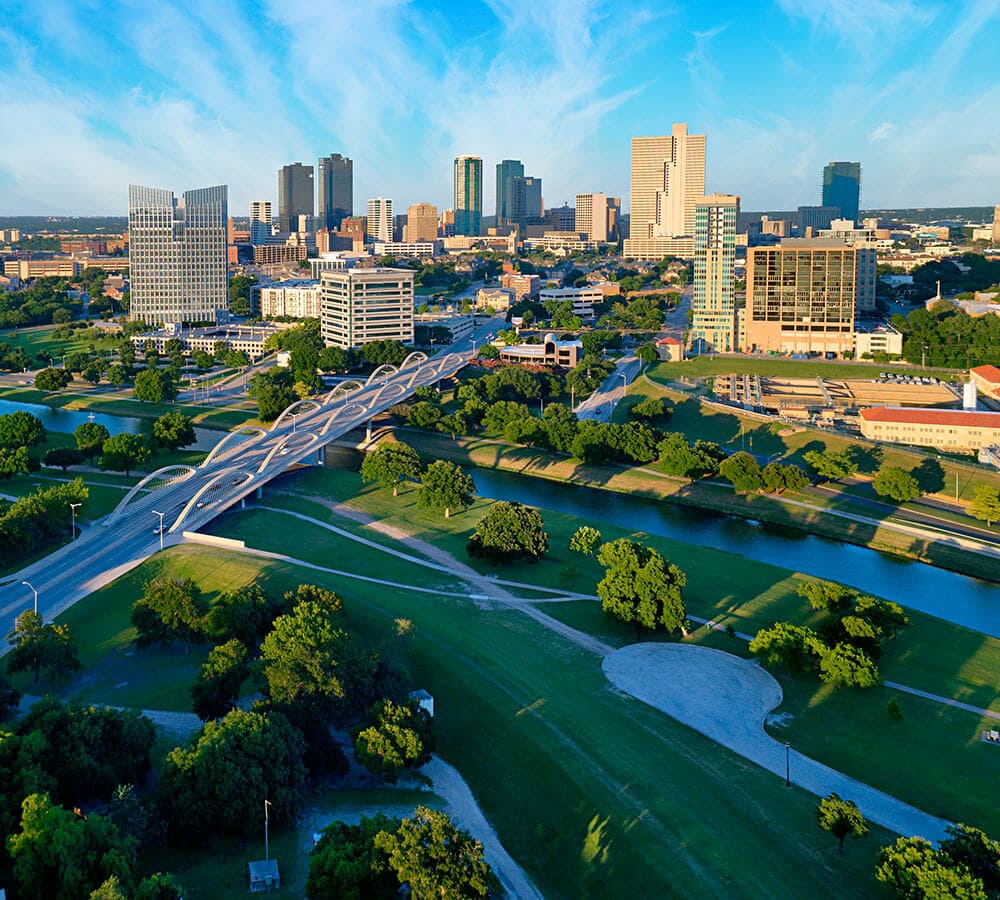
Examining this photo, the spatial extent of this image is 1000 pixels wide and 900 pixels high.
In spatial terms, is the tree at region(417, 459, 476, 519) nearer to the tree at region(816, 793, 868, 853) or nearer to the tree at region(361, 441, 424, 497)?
the tree at region(361, 441, 424, 497)

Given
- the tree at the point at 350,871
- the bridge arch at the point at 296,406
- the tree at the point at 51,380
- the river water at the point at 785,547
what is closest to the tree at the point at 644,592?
the river water at the point at 785,547

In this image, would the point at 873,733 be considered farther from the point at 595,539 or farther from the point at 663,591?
the point at 595,539

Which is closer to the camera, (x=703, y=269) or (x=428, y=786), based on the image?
(x=428, y=786)

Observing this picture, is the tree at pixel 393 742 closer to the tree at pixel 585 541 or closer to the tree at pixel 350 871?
the tree at pixel 350 871

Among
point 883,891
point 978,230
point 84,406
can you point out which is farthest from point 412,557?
point 978,230

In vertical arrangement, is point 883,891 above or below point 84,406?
A: below

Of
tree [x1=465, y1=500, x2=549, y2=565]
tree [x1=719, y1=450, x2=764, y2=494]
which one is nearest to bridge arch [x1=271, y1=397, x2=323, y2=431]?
tree [x1=465, y1=500, x2=549, y2=565]

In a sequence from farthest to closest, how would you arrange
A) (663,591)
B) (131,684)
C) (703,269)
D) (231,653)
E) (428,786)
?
(703,269), (663,591), (131,684), (231,653), (428,786)
